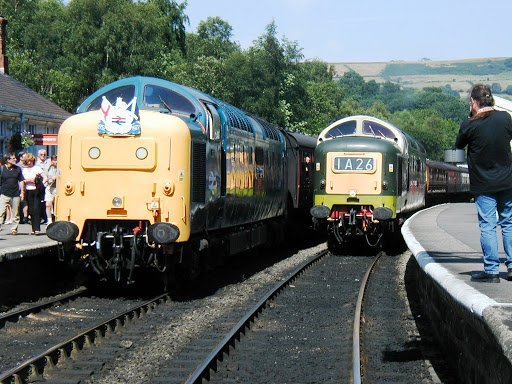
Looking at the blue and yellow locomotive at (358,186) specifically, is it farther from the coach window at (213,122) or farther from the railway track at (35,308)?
the railway track at (35,308)

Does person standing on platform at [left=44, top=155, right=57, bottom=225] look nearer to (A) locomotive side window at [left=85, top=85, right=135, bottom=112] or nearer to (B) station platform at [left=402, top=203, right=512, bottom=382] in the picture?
(A) locomotive side window at [left=85, top=85, right=135, bottom=112]

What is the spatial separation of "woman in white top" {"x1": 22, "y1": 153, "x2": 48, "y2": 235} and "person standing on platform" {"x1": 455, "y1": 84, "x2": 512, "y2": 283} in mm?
11262

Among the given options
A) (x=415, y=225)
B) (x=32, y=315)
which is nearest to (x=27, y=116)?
(x=415, y=225)

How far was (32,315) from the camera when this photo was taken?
436 inches

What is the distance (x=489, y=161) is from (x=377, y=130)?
14.6 meters

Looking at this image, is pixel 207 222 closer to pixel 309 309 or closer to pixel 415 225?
pixel 309 309

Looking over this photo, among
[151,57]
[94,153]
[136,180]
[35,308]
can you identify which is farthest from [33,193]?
[151,57]

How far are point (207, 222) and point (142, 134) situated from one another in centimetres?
211

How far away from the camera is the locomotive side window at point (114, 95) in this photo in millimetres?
13234

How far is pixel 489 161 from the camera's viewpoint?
814cm

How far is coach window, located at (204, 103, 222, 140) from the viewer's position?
13.4 m

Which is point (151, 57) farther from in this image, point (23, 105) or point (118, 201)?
point (118, 201)

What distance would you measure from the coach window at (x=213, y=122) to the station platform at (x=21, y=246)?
125 inches

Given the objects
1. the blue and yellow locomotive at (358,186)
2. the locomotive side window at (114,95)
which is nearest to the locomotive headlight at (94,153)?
the locomotive side window at (114,95)
